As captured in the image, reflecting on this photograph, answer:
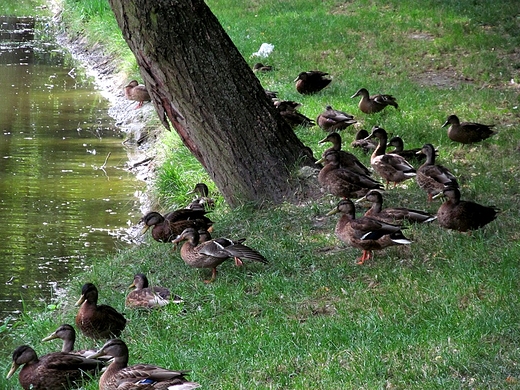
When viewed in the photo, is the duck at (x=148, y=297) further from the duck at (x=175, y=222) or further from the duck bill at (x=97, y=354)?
the duck at (x=175, y=222)

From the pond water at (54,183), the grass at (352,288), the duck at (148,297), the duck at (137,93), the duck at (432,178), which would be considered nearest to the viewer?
the grass at (352,288)

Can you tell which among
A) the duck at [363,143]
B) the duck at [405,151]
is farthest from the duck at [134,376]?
the duck at [363,143]

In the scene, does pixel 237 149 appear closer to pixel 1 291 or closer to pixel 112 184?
pixel 1 291

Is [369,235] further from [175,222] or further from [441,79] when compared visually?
[441,79]

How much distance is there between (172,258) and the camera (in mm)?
10227

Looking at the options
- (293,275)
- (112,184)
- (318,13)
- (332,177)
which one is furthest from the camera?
(318,13)

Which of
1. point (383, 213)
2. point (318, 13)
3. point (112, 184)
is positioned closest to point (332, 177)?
point (383, 213)

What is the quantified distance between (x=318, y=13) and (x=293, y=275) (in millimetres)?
13892

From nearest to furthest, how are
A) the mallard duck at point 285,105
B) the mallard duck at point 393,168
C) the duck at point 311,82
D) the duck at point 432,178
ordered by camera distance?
the duck at point 432,178
the mallard duck at point 393,168
the mallard duck at point 285,105
the duck at point 311,82

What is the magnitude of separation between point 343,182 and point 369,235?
1829 mm

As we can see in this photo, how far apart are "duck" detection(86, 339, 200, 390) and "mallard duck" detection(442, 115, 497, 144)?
6932mm

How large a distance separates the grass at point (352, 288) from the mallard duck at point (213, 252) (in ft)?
0.61

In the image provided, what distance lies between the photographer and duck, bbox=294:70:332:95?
607 inches

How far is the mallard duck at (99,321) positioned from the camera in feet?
27.2
